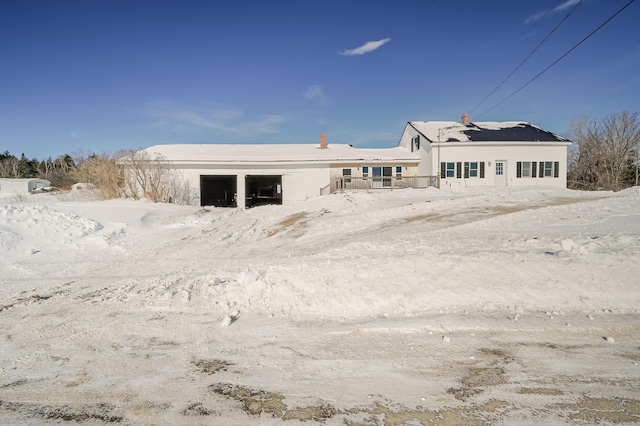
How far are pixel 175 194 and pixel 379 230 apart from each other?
19805mm

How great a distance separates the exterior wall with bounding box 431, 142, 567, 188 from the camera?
28266mm

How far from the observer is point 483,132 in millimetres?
30297

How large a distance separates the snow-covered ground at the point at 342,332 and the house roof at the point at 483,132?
20.1 meters

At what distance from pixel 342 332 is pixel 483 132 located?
97.8 ft

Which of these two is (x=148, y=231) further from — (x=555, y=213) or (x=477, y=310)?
(x=555, y=213)

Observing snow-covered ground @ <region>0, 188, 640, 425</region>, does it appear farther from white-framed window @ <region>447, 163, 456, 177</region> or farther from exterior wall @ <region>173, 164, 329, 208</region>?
white-framed window @ <region>447, 163, 456, 177</region>

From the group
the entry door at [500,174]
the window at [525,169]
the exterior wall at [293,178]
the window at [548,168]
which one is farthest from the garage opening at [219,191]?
the window at [548,168]

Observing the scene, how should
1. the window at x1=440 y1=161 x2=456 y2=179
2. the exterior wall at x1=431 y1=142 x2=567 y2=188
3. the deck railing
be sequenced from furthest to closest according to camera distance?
1. the exterior wall at x1=431 y1=142 x2=567 y2=188
2. the window at x1=440 y1=161 x2=456 y2=179
3. the deck railing

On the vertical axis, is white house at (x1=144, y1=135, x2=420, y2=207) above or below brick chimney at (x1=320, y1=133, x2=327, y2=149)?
below

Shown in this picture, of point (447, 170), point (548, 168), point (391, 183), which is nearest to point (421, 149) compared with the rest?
point (447, 170)

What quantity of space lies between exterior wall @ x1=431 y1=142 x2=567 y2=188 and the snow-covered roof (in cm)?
298

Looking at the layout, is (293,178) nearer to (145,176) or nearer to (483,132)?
(145,176)

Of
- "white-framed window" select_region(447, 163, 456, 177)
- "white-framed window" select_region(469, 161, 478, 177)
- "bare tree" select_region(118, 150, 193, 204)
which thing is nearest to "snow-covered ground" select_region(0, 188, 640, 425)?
"bare tree" select_region(118, 150, 193, 204)

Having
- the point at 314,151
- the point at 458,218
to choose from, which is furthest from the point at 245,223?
the point at 314,151
